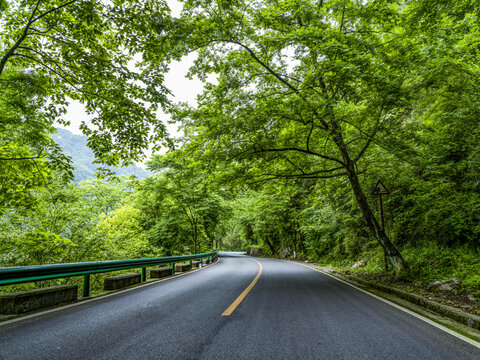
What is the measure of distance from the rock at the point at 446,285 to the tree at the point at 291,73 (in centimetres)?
141

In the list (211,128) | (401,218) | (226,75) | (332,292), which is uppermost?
(226,75)

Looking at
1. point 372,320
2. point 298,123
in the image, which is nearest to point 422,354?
point 372,320

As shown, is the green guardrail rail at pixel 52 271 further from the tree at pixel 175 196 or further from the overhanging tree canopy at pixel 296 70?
the tree at pixel 175 196

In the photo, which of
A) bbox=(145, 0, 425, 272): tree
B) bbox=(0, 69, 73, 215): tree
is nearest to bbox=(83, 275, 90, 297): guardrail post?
bbox=(0, 69, 73, 215): tree

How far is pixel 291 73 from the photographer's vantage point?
7793 millimetres

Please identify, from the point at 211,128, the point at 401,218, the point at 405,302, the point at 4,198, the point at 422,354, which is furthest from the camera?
the point at 401,218

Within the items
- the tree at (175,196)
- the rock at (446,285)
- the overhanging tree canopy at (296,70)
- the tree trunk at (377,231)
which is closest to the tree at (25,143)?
the overhanging tree canopy at (296,70)

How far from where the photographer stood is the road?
257 centimetres

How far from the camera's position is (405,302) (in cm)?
516

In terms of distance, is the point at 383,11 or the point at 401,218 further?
the point at 401,218

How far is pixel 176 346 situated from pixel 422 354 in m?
2.82

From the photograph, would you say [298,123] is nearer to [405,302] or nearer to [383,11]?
[383,11]

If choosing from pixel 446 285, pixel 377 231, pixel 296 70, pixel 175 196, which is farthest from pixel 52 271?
pixel 175 196

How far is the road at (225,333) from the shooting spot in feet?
8.43
